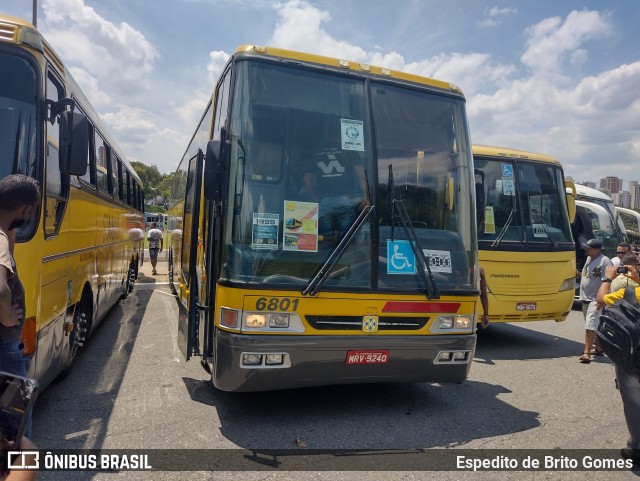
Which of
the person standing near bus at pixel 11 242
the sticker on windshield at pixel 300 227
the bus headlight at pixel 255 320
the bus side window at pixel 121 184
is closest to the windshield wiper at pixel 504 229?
the sticker on windshield at pixel 300 227

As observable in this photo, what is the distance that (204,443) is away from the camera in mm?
4152

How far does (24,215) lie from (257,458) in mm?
2452

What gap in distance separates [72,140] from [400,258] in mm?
3026

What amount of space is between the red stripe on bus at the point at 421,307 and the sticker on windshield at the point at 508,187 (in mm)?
4098

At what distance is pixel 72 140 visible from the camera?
4137 millimetres

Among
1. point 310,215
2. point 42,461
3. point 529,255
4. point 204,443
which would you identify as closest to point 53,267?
point 42,461

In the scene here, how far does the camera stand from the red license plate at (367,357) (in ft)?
14.7

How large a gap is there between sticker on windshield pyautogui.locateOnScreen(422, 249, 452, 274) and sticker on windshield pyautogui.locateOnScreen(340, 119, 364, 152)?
1180 mm

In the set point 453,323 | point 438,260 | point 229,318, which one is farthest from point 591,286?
point 229,318

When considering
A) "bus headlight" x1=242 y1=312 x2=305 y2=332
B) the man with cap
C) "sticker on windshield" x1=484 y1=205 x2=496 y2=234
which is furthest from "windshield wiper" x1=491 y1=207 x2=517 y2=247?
"bus headlight" x1=242 y1=312 x2=305 y2=332

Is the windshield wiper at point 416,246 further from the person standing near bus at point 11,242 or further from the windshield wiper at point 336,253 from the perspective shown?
the person standing near bus at point 11,242

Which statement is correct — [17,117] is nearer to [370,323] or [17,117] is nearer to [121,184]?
[370,323]

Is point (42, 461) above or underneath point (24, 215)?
underneath

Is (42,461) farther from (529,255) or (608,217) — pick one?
(608,217)
